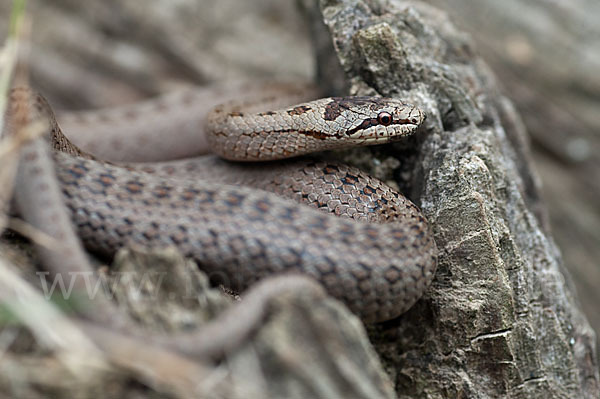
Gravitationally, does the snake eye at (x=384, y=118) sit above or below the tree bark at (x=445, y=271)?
above

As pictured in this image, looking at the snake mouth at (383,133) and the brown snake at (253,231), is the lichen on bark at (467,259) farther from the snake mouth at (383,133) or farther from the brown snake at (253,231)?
the brown snake at (253,231)

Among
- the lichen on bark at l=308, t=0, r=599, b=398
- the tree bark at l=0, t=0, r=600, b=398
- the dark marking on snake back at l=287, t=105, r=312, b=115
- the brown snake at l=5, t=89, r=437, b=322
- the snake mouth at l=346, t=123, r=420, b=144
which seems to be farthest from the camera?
the dark marking on snake back at l=287, t=105, r=312, b=115

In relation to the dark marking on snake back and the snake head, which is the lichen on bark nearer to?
the snake head

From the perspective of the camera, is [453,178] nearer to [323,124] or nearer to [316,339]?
[323,124]

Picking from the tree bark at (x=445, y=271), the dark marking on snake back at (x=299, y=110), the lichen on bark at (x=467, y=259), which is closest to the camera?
the tree bark at (x=445, y=271)

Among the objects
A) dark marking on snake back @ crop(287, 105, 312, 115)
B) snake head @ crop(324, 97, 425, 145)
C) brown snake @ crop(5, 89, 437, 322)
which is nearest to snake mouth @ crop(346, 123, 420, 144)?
snake head @ crop(324, 97, 425, 145)

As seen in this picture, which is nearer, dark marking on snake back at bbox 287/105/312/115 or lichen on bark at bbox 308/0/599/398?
lichen on bark at bbox 308/0/599/398

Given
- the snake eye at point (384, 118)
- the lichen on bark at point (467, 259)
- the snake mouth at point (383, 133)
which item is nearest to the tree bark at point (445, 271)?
the lichen on bark at point (467, 259)

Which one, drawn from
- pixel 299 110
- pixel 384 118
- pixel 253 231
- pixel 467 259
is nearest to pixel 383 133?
pixel 384 118

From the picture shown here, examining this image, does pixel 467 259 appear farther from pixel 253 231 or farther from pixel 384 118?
pixel 253 231

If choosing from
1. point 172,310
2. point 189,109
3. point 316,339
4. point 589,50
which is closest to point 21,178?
point 172,310

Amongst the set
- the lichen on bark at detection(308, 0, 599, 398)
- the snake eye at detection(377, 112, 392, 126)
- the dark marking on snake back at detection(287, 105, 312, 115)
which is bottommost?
the lichen on bark at detection(308, 0, 599, 398)
